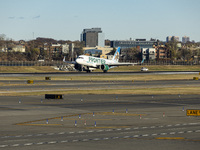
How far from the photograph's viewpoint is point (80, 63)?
137500 millimetres

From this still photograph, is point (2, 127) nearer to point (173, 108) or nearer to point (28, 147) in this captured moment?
point (28, 147)

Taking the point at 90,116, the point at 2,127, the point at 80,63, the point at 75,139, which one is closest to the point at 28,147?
the point at 75,139

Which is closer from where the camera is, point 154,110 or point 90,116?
point 90,116

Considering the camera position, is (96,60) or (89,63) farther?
(96,60)

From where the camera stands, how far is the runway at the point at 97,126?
2798 cm

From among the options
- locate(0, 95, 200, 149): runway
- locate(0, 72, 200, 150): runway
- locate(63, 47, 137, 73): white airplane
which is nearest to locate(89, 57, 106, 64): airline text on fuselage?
locate(63, 47, 137, 73): white airplane

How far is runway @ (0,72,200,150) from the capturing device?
2798cm

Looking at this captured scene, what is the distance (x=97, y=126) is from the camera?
35.6m

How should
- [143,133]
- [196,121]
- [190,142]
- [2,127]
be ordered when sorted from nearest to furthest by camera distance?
[190,142], [143,133], [2,127], [196,121]

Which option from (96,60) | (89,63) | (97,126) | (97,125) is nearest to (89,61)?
(89,63)

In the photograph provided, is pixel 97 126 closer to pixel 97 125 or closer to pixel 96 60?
pixel 97 125

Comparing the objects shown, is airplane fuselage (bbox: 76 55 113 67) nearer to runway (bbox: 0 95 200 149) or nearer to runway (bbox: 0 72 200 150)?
runway (bbox: 0 95 200 149)

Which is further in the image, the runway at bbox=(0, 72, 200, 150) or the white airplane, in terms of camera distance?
the white airplane

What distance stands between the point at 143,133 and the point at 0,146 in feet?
36.3
